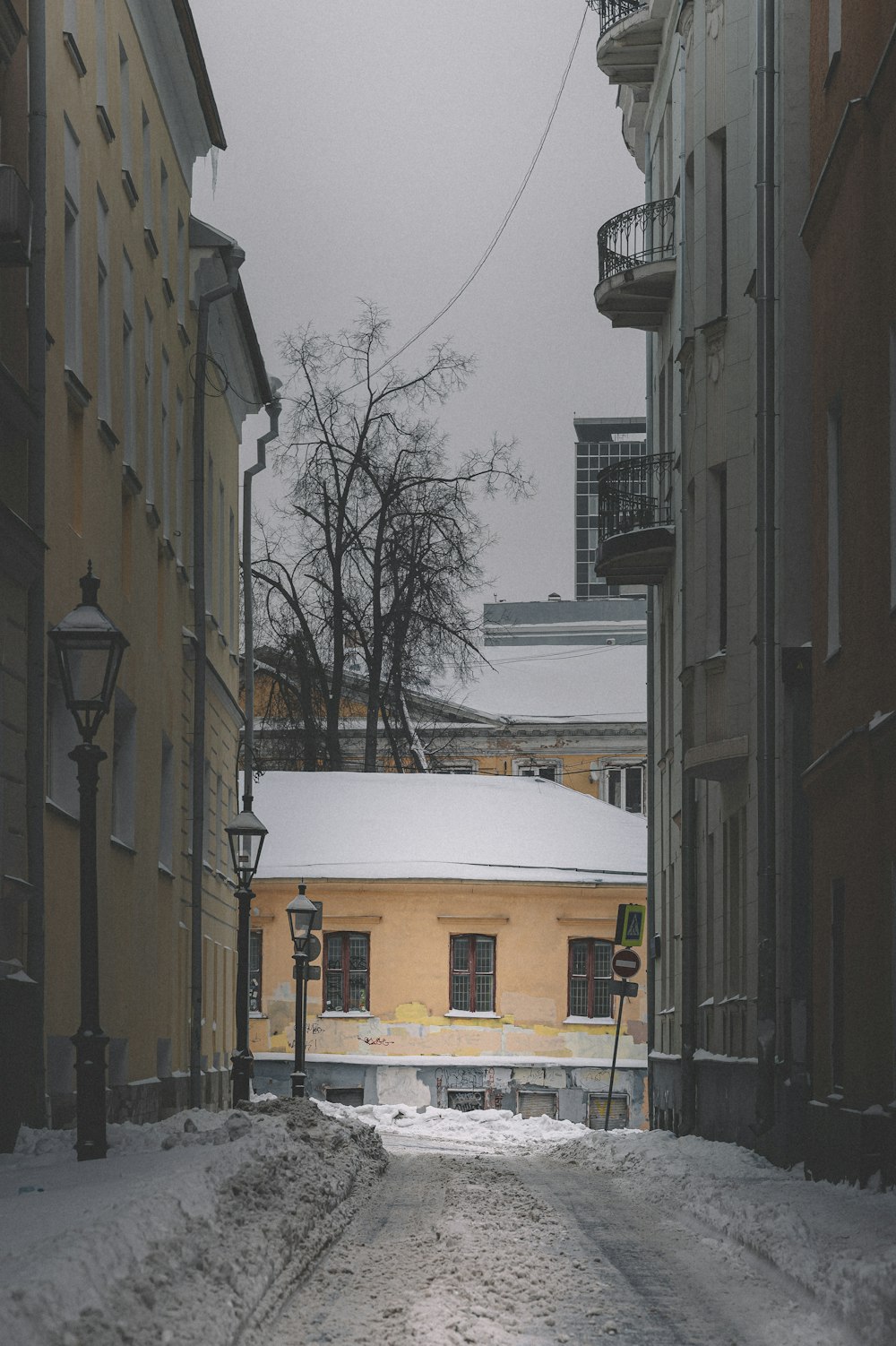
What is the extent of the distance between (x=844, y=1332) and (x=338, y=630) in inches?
1645

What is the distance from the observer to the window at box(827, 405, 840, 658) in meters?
15.3

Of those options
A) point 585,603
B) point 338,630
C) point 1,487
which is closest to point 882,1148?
point 1,487

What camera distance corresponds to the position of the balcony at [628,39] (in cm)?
2764

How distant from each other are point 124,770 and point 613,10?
14311mm

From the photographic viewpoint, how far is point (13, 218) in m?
12.4

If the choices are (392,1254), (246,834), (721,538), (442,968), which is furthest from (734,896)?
(442,968)

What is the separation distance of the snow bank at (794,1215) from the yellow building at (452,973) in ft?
68.9

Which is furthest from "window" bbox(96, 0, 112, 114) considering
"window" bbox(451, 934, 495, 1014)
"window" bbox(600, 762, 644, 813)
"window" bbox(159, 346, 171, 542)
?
"window" bbox(600, 762, 644, 813)

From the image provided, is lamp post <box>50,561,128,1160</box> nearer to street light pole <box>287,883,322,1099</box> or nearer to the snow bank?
the snow bank

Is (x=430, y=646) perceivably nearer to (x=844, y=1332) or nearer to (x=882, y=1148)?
(x=882, y=1148)

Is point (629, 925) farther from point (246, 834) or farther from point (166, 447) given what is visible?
point (166, 447)

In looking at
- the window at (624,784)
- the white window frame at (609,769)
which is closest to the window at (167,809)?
the window at (624,784)

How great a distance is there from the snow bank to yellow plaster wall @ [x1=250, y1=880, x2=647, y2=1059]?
2139cm

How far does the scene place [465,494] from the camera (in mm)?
49438
